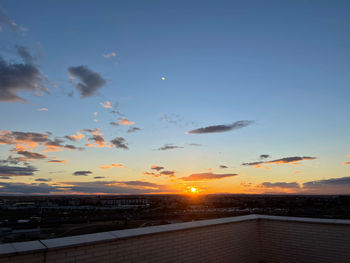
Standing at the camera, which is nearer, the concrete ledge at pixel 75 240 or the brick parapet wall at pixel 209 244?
the concrete ledge at pixel 75 240

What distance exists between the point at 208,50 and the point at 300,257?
9836 millimetres

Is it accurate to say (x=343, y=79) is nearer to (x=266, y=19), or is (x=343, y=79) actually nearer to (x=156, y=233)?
(x=266, y=19)

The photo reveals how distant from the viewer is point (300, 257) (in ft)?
16.3

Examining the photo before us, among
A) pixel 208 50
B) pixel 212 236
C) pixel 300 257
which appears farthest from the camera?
pixel 208 50

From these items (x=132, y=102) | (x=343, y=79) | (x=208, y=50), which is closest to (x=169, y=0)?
(x=208, y=50)

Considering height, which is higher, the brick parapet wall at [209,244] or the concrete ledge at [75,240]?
the concrete ledge at [75,240]

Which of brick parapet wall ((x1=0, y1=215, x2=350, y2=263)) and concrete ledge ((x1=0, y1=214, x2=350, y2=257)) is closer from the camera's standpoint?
concrete ledge ((x1=0, y1=214, x2=350, y2=257))

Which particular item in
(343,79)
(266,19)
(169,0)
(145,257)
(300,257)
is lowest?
(300,257)

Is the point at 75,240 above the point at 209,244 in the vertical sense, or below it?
above

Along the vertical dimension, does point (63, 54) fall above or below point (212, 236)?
above

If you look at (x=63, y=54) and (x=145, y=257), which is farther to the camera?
(x=63, y=54)

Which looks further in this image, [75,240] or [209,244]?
[209,244]

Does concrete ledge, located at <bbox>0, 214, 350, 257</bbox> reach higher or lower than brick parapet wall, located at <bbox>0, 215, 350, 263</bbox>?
higher

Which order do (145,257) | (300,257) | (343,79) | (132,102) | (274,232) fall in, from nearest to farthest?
(145,257) < (300,257) < (274,232) < (343,79) < (132,102)
